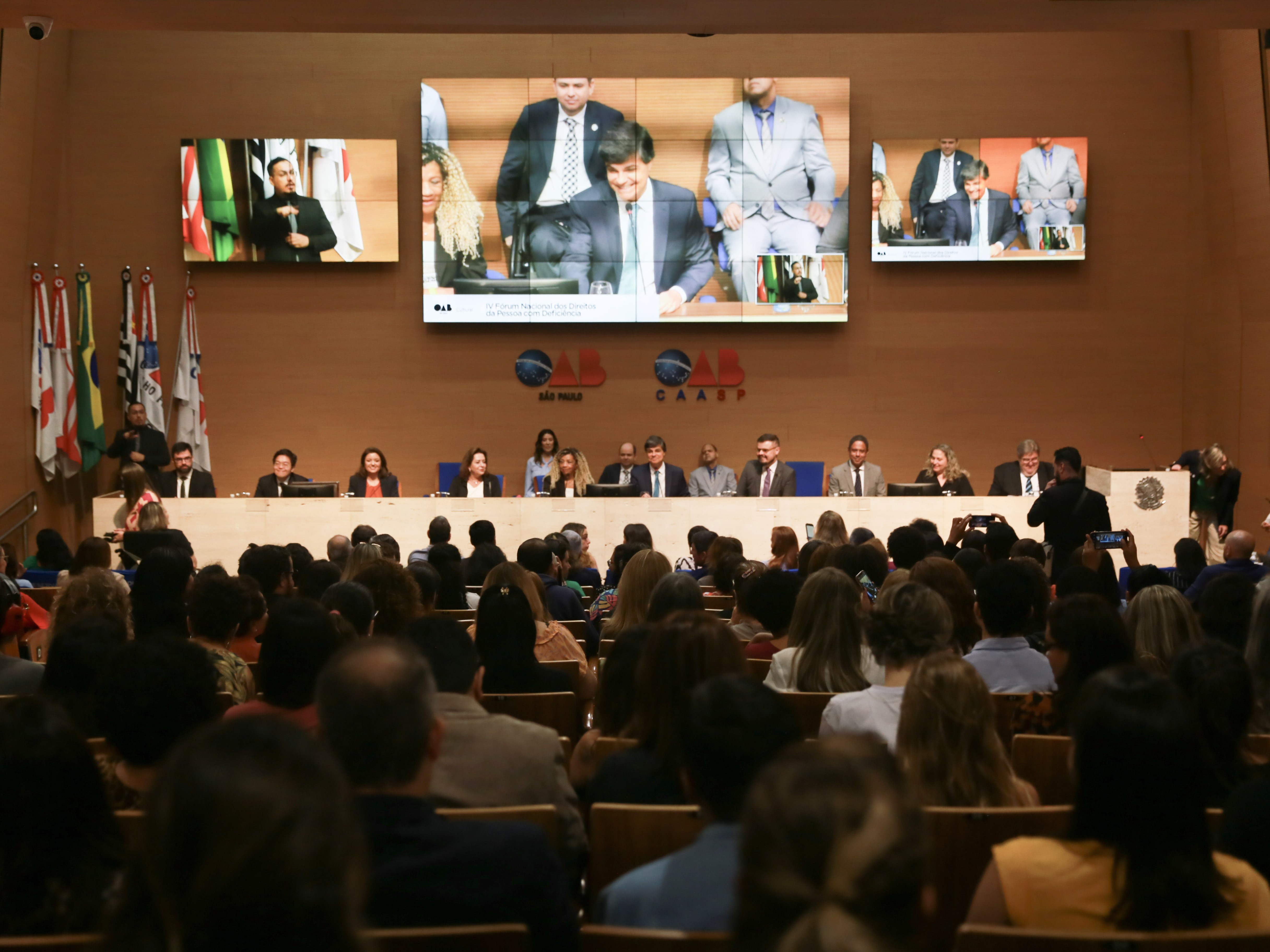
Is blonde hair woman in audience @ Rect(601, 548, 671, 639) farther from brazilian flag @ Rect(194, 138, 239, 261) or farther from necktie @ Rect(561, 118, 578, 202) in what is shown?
brazilian flag @ Rect(194, 138, 239, 261)

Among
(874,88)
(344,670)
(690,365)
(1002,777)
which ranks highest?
(874,88)

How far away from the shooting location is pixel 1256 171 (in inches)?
426

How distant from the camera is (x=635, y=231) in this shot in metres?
11.5

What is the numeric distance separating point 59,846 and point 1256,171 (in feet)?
37.9

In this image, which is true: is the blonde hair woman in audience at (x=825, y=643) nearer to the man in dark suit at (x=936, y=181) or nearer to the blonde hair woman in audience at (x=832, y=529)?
the blonde hair woman in audience at (x=832, y=529)

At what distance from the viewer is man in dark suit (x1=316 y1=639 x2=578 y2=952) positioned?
180 centimetres

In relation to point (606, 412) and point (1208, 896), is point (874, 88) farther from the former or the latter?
point (1208, 896)

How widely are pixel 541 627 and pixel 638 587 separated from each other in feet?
1.43

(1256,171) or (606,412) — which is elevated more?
(1256,171)

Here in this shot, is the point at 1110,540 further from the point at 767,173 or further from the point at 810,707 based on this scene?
the point at 767,173

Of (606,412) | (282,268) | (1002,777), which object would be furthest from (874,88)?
(1002,777)

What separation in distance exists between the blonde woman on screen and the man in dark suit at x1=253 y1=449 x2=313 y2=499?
5867 millimetres

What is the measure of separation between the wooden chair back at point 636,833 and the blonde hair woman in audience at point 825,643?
1.43 meters

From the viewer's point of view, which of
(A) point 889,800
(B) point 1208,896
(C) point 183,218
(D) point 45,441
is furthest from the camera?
(C) point 183,218
